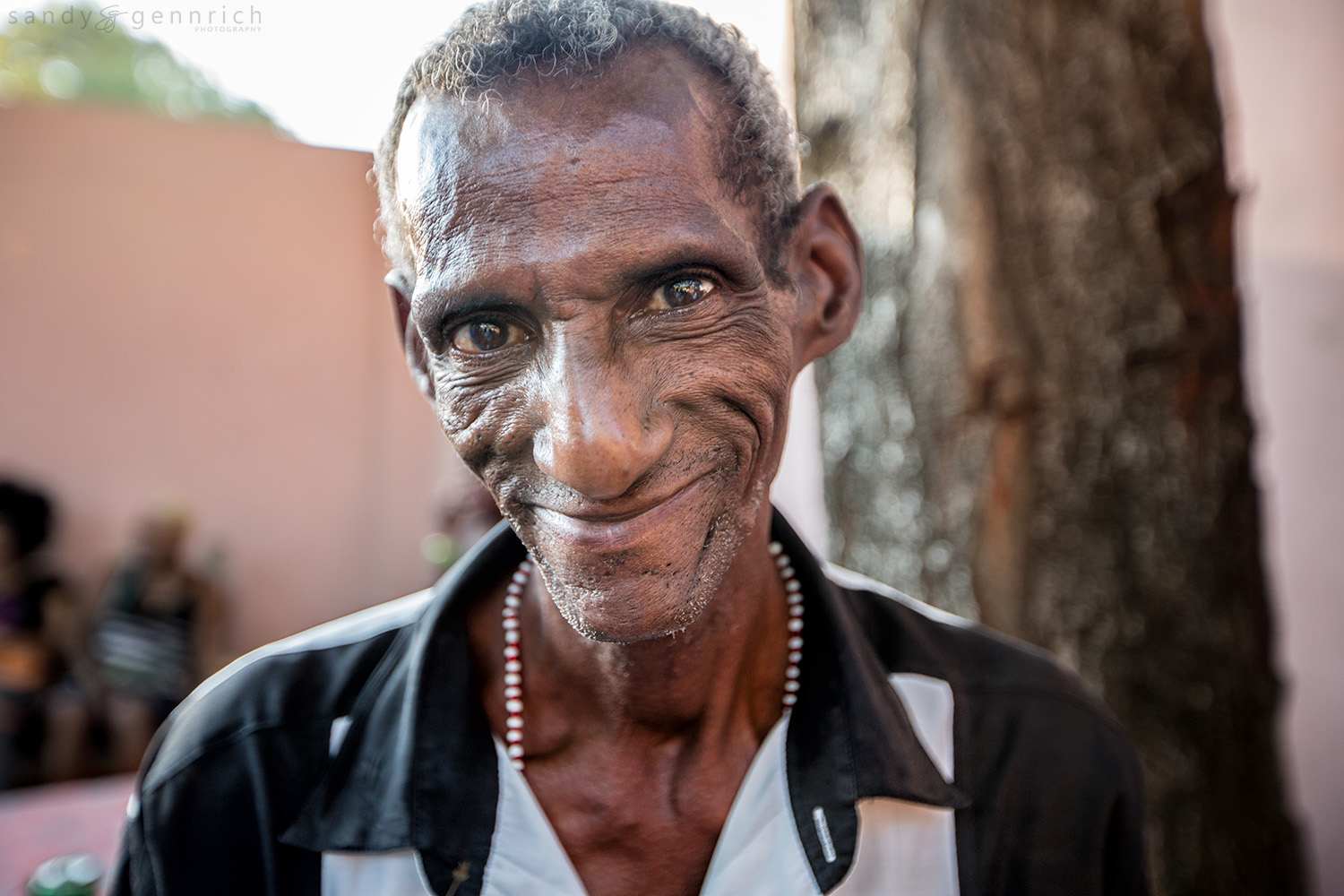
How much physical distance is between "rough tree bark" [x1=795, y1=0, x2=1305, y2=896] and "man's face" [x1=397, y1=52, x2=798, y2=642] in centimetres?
112

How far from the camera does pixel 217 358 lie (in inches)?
282

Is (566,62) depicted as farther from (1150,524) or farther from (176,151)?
(176,151)

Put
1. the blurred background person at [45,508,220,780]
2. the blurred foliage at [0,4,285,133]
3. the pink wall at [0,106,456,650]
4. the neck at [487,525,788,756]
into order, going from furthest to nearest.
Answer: the pink wall at [0,106,456,650] → the blurred foliage at [0,4,285,133] → the blurred background person at [45,508,220,780] → the neck at [487,525,788,756]

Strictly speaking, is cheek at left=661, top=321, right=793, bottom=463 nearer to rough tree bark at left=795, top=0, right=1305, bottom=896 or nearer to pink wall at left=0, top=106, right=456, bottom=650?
rough tree bark at left=795, top=0, right=1305, bottom=896

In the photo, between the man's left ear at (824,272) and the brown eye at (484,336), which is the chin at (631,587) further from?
the man's left ear at (824,272)

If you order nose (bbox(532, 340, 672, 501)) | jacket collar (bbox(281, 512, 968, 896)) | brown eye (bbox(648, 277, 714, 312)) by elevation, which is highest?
brown eye (bbox(648, 277, 714, 312))

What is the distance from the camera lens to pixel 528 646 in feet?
4.92

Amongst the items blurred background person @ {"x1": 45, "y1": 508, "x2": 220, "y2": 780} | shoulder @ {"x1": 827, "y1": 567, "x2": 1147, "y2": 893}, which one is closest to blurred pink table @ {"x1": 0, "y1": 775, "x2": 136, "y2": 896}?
blurred background person @ {"x1": 45, "y1": 508, "x2": 220, "y2": 780}

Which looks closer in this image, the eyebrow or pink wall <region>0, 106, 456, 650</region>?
the eyebrow

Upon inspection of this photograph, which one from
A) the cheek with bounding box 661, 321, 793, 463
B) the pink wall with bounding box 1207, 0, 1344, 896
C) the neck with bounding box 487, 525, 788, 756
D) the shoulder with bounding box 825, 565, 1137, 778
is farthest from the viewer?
the pink wall with bounding box 1207, 0, 1344, 896

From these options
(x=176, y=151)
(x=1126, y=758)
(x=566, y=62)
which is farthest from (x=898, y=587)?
(x=176, y=151)

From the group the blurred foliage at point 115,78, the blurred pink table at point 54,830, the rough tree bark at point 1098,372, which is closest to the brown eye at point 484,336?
the rough tree bark at point 1098,372

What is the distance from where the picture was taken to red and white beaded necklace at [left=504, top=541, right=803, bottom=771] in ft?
4.66

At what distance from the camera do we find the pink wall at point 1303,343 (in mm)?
2773
